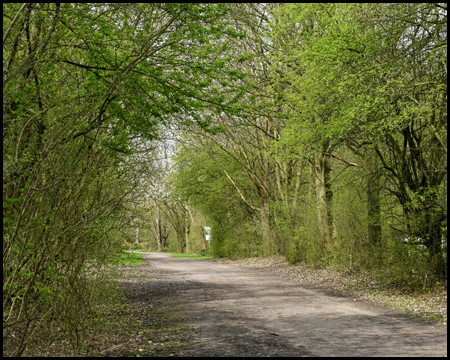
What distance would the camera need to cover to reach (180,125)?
11234 millimetres

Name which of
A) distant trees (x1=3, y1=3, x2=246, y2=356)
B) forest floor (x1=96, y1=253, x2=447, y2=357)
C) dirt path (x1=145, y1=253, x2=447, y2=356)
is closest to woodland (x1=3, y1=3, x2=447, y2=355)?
distant trees (x1=3, y1=3, x2=246, y2=356)

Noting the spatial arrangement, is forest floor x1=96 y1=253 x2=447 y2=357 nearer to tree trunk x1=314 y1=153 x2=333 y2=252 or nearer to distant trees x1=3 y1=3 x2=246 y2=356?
distant trees x1=3 y1=3 x2=246 y2=356

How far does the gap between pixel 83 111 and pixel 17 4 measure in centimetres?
214

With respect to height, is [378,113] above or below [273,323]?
above

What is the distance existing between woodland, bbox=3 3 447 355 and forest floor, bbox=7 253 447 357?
33.3 inches

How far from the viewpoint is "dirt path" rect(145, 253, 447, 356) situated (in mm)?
7160

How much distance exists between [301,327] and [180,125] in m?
5.32

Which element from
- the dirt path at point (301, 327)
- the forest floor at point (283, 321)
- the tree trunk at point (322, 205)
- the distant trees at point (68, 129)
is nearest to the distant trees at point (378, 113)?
the tree trunk at point (322, 205)

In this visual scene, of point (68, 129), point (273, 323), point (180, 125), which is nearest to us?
point (68, 129)

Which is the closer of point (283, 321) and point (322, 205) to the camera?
point (283, 321)

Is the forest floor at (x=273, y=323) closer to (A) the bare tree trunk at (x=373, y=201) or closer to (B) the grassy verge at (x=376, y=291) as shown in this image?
(B) the grassy verge at (x=376, y=291)

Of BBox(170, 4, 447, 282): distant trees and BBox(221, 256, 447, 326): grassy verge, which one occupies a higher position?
BBox(170, 4, 447, 282): distant trees

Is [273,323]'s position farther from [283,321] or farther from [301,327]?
[301,327]

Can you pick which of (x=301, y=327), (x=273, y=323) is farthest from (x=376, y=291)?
(x=301, y=327)
